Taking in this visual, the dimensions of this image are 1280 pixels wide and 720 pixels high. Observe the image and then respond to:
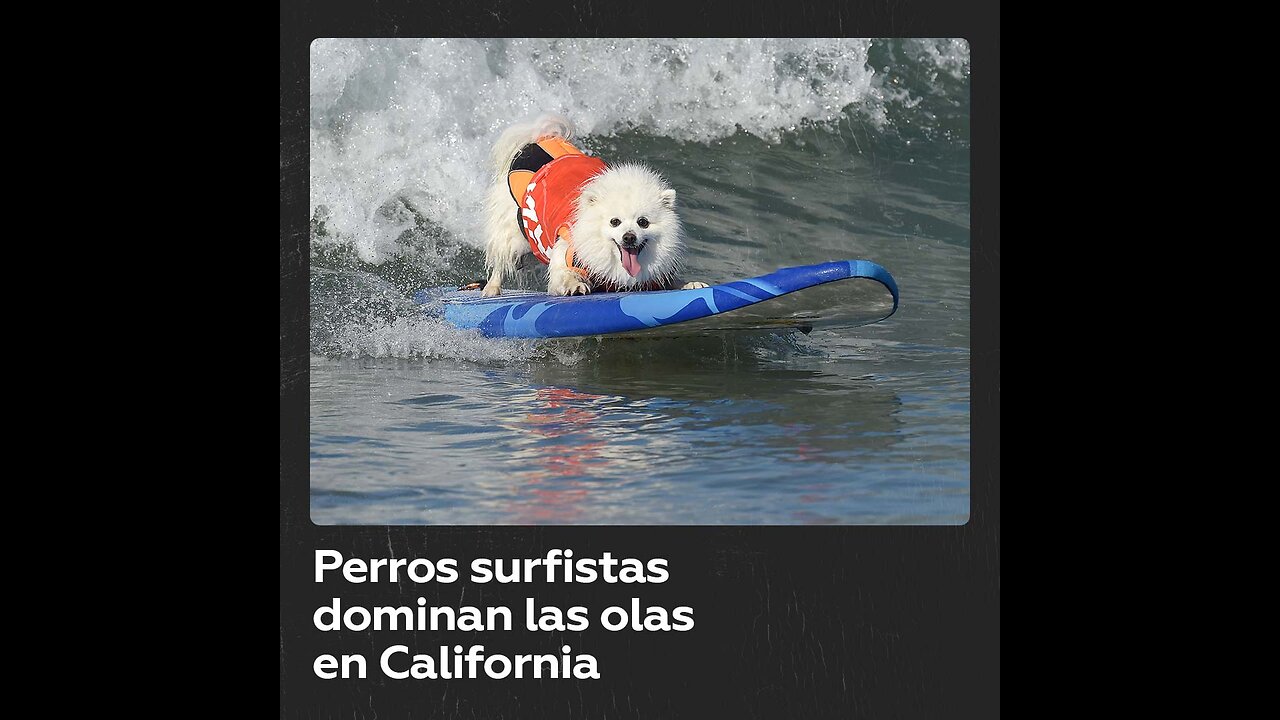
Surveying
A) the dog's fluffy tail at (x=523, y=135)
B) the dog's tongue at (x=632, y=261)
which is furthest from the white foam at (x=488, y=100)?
the dog's tongue at (x=632, y=261)

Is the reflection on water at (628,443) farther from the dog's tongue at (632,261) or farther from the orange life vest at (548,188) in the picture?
the orange life vest at (548,188)

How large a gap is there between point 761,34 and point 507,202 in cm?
285

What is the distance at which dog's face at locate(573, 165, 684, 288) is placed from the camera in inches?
207

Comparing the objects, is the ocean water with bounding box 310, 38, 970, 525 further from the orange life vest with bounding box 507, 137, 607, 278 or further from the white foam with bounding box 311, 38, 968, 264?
the orange life vest with bounding box 507, 137, 607, 278

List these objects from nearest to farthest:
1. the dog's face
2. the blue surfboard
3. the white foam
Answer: the blue surfboard
the dog's face
the white foam

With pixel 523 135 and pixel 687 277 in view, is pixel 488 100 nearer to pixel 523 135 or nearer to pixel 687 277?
pixel 523 135

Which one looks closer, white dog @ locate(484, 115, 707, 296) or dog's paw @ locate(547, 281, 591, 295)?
white dog @ locate(484, 115, 707, 296)

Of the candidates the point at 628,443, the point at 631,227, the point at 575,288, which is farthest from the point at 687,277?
the point at 628,443

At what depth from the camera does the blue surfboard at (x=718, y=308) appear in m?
4.57

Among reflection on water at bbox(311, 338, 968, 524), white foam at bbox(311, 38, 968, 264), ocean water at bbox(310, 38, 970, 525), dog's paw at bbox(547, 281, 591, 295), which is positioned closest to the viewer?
reflection on water at bbox(311, 338, 968, 524)

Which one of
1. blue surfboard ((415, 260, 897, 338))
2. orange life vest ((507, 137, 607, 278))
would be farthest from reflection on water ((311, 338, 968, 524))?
orange life vest ((507, 137, 607, 278))

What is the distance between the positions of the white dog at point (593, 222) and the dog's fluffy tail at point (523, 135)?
146 mm
